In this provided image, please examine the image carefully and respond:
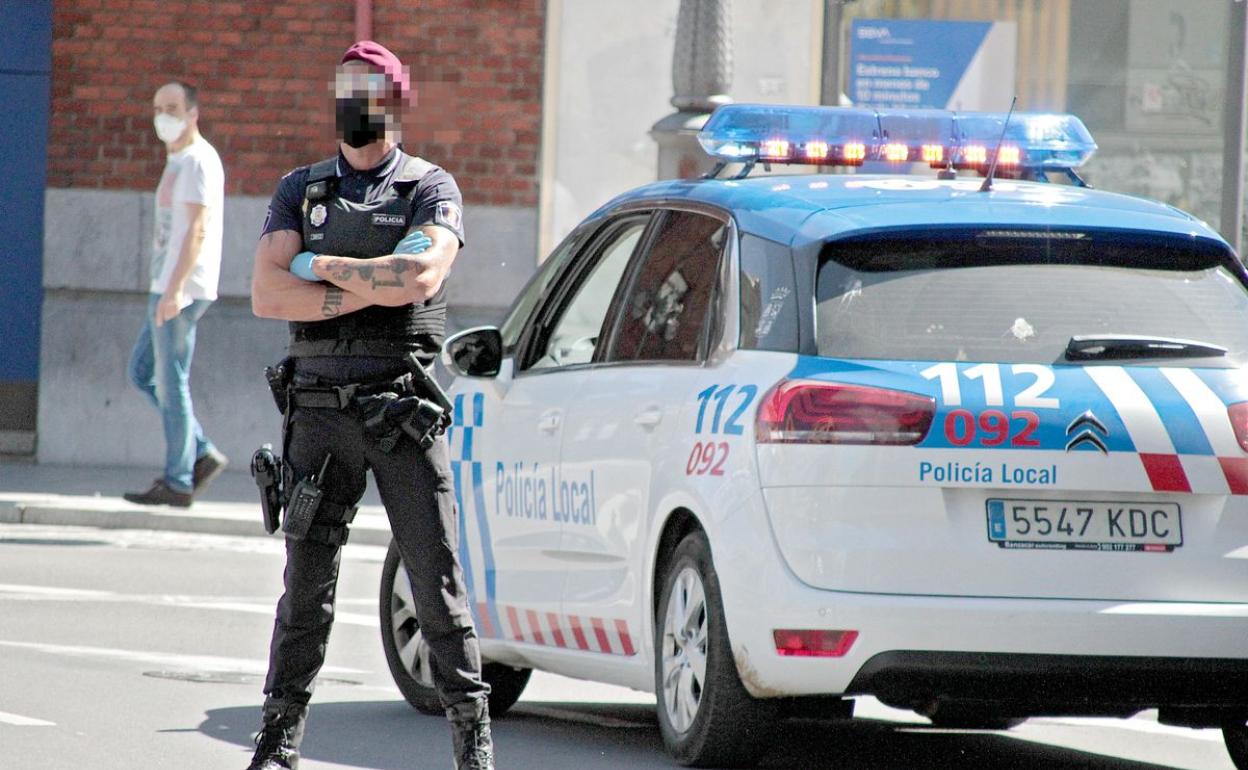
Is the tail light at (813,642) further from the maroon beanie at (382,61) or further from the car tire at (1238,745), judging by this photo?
the maroon beanie at (382,61)

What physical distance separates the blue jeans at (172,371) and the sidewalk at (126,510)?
0.35 m

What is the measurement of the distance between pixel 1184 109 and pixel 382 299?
441 inches

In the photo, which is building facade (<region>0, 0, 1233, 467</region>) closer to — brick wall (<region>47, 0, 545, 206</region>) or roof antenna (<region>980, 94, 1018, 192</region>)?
brick wall (<region>47, 0, 545, 206</region>)

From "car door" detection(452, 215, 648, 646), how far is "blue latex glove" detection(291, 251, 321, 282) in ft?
5.00

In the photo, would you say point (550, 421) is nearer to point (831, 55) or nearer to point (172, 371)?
point (172, 371)

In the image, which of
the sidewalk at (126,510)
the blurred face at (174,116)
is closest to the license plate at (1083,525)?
the sidewalk at (126,510)

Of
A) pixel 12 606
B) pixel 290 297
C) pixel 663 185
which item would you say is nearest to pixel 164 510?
pixel 12 606

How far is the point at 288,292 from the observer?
5.74 m

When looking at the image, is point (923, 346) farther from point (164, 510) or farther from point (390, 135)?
point (164, 510)

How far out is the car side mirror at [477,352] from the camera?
745cm

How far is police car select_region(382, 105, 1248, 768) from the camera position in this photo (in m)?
5.78

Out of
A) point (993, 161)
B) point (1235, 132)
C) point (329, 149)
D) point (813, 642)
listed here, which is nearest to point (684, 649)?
point (813, 642)

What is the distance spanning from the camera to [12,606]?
9.92 m

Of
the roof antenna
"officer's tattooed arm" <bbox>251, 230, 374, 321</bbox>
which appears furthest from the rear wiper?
"officer's tattooed arm" <bbox>251, 230, 374, 321</bbox>
